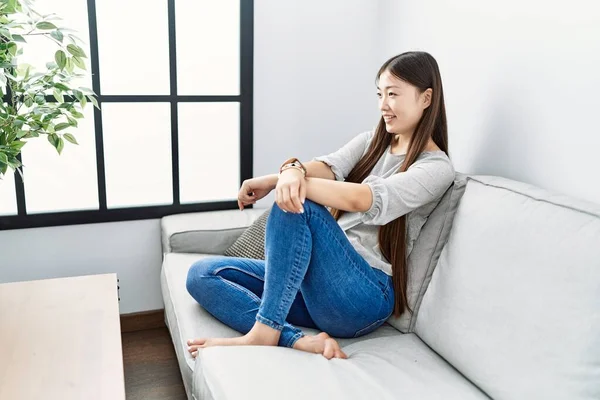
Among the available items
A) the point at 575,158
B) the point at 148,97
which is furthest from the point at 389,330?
the point at 148,97

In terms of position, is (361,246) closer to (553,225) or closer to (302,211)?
(302,211)

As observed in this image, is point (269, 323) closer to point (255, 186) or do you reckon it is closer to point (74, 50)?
point (255, 186)

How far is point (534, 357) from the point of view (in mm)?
1172

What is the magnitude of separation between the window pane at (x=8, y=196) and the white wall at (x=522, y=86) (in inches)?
65.8

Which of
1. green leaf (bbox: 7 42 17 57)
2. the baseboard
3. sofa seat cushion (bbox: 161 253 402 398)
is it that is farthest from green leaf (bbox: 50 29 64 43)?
the baseboard

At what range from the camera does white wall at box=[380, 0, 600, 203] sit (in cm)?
142

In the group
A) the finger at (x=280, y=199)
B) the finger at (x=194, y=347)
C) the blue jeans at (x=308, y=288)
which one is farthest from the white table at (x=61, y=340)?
the finger at (x=280, y=199)

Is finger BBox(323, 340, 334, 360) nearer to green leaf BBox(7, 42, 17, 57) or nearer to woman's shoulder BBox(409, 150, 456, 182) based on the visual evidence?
woman's shoulder BBox(409, 150, 456, 182)

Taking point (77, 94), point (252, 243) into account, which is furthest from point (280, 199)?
point (77, 94)

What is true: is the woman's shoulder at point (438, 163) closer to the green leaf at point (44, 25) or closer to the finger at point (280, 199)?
the finger at point (280, 199)

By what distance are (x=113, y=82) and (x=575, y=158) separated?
1.71 m

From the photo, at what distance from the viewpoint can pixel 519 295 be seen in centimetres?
124

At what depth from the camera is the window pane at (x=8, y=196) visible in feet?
7.11

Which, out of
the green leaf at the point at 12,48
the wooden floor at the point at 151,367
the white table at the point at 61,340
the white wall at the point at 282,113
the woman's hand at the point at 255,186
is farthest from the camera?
the white wall at the point at 282,113
